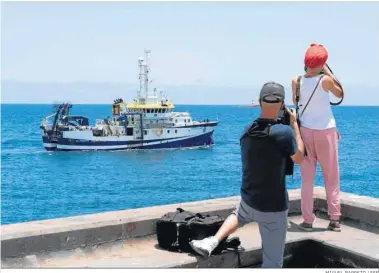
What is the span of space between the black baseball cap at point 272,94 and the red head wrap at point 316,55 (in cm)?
109

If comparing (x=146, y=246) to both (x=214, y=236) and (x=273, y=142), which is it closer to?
(x=214, y=236)

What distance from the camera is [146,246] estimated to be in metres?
4.61

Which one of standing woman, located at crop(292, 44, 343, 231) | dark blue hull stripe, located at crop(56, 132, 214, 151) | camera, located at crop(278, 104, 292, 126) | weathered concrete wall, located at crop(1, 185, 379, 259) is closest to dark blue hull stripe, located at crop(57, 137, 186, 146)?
dark blue hull stripe, located at crop(56, 132, 214, 151)

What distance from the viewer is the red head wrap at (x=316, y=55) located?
4.59 metres

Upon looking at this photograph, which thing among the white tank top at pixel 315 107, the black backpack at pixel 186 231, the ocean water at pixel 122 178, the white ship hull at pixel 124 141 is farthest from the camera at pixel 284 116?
the white ship hull at pixel 124 141

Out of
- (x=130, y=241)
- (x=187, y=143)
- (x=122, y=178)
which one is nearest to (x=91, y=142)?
(x=187, y=143)

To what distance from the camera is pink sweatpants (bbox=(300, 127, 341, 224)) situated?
481cm

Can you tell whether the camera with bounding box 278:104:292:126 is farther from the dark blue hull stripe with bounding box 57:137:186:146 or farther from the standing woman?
the dark blue hull stripe with bounding box 57:137:186:146

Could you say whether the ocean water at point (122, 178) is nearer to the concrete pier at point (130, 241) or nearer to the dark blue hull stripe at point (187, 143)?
the dark blue hull stripe at point (187, 143)

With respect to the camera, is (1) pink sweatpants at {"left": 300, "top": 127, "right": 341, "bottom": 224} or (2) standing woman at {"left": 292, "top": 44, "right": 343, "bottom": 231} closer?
(2) standing woman at {"left": 292, "top": 44, "right": 343, "bottom": 231}

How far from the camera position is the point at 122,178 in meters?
49.0

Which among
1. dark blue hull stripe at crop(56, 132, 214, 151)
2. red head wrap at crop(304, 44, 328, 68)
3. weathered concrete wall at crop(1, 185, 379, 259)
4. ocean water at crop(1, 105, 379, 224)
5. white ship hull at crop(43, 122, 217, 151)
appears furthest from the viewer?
dark blue hull stripe at crop(56, 132, 214, 151)

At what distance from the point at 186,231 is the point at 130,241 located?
65 centimetres

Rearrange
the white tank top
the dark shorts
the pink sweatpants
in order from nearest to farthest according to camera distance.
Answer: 1. the dark shorts
2. the white tank top
3. the pink sweatpants
